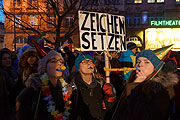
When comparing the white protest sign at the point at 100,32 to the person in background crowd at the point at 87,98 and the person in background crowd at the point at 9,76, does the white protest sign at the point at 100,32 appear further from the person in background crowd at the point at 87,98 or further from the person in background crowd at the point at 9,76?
the person in background crowd at the point at 9,76

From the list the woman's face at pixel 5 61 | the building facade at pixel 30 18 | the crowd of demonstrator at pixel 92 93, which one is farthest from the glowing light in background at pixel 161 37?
the crowd of demonstrator at pixel 92 93

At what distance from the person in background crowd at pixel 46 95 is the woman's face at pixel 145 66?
3.69 feet

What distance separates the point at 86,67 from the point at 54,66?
690mm

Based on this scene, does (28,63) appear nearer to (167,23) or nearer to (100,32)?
(100,32)

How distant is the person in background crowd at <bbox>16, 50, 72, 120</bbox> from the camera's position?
107 inches

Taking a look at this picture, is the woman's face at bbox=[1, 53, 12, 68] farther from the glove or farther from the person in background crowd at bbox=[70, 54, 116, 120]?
the glove

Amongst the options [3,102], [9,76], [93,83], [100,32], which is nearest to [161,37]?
[9,76]

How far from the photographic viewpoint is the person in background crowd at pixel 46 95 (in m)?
2.71

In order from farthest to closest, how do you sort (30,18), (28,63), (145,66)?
(30,18), (28,63), (145,66)

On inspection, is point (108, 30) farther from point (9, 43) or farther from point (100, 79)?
point (9, 43)

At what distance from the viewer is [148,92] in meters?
2.51

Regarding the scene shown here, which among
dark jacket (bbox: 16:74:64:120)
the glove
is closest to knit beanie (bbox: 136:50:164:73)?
the glove

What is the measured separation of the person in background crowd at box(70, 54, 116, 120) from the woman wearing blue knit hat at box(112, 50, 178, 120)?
1.65ft

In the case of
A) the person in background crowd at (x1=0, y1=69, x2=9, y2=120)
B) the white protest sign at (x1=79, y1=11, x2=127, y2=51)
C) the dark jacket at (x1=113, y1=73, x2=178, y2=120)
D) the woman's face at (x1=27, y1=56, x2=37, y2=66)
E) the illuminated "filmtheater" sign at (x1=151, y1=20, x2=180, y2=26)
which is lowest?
the person in background crowd at (x1=0, y1=69, x2=9, y2=120)
